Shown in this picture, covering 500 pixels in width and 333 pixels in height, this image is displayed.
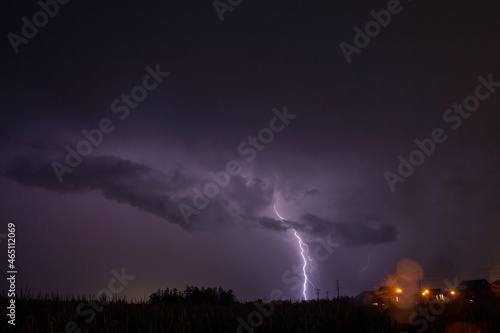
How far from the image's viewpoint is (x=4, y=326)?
7.15 metres

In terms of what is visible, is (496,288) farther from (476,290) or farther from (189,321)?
(189,321)

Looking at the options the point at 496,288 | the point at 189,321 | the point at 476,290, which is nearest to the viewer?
the point at 189,321

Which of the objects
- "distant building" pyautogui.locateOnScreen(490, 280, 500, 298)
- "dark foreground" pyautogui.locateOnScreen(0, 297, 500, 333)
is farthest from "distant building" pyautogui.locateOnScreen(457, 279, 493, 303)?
"dark foreground" pyautogui.locateOnScreen(0, 297, 500, 333)

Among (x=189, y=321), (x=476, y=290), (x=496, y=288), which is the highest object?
(x=189, y=321)

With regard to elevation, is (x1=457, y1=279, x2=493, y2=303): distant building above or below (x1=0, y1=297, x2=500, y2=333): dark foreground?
below

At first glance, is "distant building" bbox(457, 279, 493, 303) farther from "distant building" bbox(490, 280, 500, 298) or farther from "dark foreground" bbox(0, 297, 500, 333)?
"dark foreground" bbox(0, 297, 500, 333)

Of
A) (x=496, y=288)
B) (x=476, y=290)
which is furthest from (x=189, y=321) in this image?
(x=496, y=288)

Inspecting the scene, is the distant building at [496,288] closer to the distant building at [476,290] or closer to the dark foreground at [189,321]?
the distant building at [476,290]

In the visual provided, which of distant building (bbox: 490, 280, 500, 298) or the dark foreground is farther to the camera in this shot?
distant building (bbox: 490, 280, 500, 298)

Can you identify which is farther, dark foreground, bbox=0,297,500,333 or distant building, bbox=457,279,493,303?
distant building, bbox=457,279,493,303

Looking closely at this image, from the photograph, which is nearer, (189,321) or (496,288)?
(189,321)

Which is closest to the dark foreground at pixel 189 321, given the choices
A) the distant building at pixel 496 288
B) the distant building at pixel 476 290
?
the distant building at pixel 476 290

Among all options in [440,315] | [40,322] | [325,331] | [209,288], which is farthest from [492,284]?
[40,322]

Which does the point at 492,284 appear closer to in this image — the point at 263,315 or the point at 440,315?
the point at 440,315
